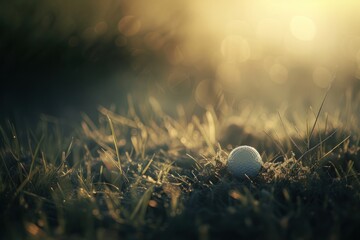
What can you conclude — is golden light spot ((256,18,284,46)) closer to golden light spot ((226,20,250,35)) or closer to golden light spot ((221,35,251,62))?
golden light spot ((226,20,250,35))

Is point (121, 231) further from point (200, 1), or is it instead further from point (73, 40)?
point (200, 1)

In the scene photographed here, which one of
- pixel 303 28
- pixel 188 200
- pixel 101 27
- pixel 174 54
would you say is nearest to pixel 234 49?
pixel 174 54

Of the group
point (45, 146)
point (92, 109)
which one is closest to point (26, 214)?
point (45, 146)

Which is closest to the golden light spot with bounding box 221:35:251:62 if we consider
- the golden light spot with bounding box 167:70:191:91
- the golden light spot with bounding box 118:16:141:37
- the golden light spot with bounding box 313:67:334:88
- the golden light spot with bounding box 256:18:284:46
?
the golden light spot with bounding box 256:18:284:46

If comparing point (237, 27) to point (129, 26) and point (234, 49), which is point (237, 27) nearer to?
point (234, 49)

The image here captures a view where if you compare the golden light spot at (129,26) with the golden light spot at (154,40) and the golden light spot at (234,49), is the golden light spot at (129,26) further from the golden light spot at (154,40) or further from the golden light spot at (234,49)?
the golden light spot at (234,49)
